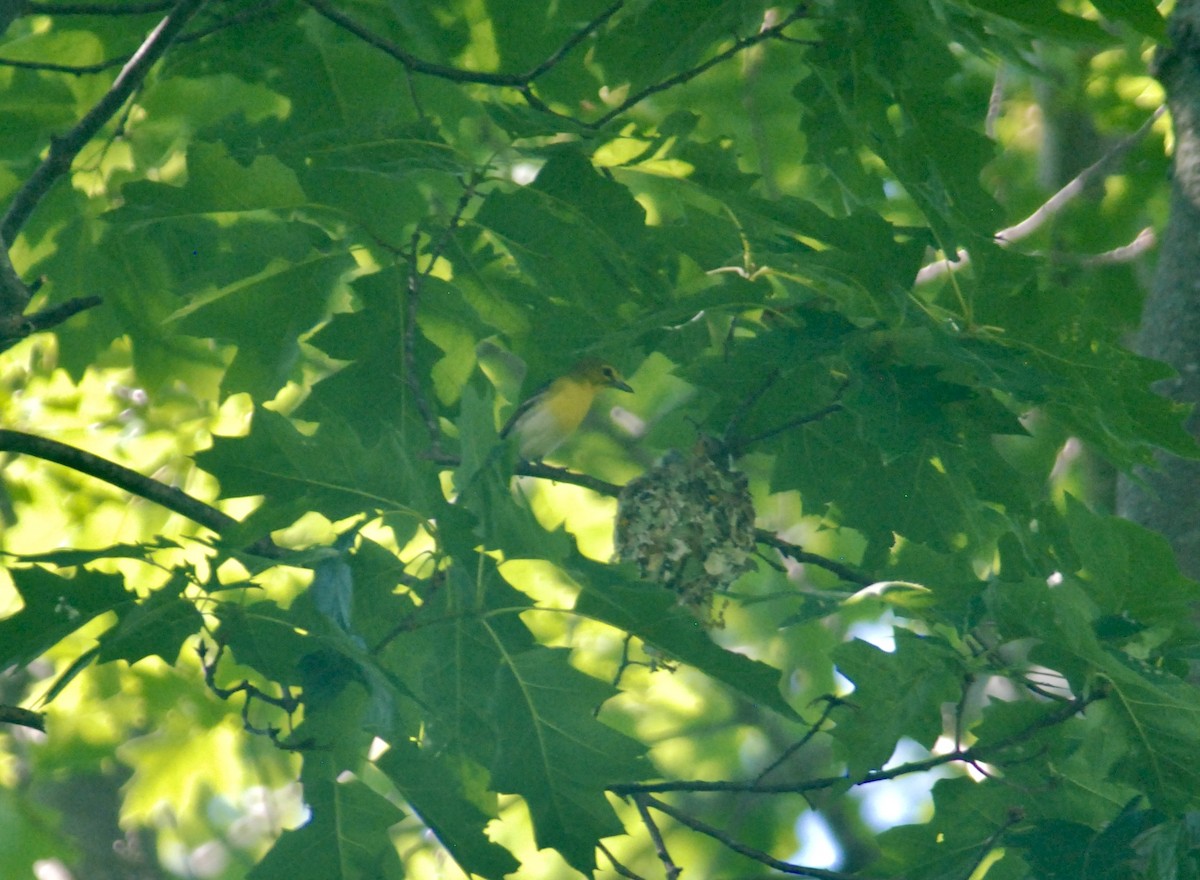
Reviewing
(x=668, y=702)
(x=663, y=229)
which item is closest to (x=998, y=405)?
(x=663, y=229)

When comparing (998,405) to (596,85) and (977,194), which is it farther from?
(596,85)

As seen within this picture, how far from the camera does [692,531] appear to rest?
3635mm

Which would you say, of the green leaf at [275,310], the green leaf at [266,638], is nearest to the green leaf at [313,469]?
the green leaf at [266,638]

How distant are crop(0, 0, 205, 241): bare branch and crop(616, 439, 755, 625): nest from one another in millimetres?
1793

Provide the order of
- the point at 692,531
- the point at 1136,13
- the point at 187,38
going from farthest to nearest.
Result: the point at 692,531 < the point at 187,38 < the point at 1136,13

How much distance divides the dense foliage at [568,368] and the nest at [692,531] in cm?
1

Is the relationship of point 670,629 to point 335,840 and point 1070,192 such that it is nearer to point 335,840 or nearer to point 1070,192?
point 335,840

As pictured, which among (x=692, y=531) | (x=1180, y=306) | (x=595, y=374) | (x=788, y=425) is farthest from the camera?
(x=595, y=374)

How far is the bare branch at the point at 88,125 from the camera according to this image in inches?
113

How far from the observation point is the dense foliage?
2.30 m

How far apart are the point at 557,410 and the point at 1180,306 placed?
2669mm

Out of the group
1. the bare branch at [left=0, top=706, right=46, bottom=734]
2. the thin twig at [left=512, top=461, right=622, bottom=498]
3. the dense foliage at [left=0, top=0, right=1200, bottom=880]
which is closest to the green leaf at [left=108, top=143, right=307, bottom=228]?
the dense foliage at [left=0, top=0, right=1200, bottom=880]

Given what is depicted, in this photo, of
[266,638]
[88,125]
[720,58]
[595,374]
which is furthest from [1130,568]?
[595,374]

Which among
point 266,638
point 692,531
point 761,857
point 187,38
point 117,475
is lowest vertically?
point 761,857
